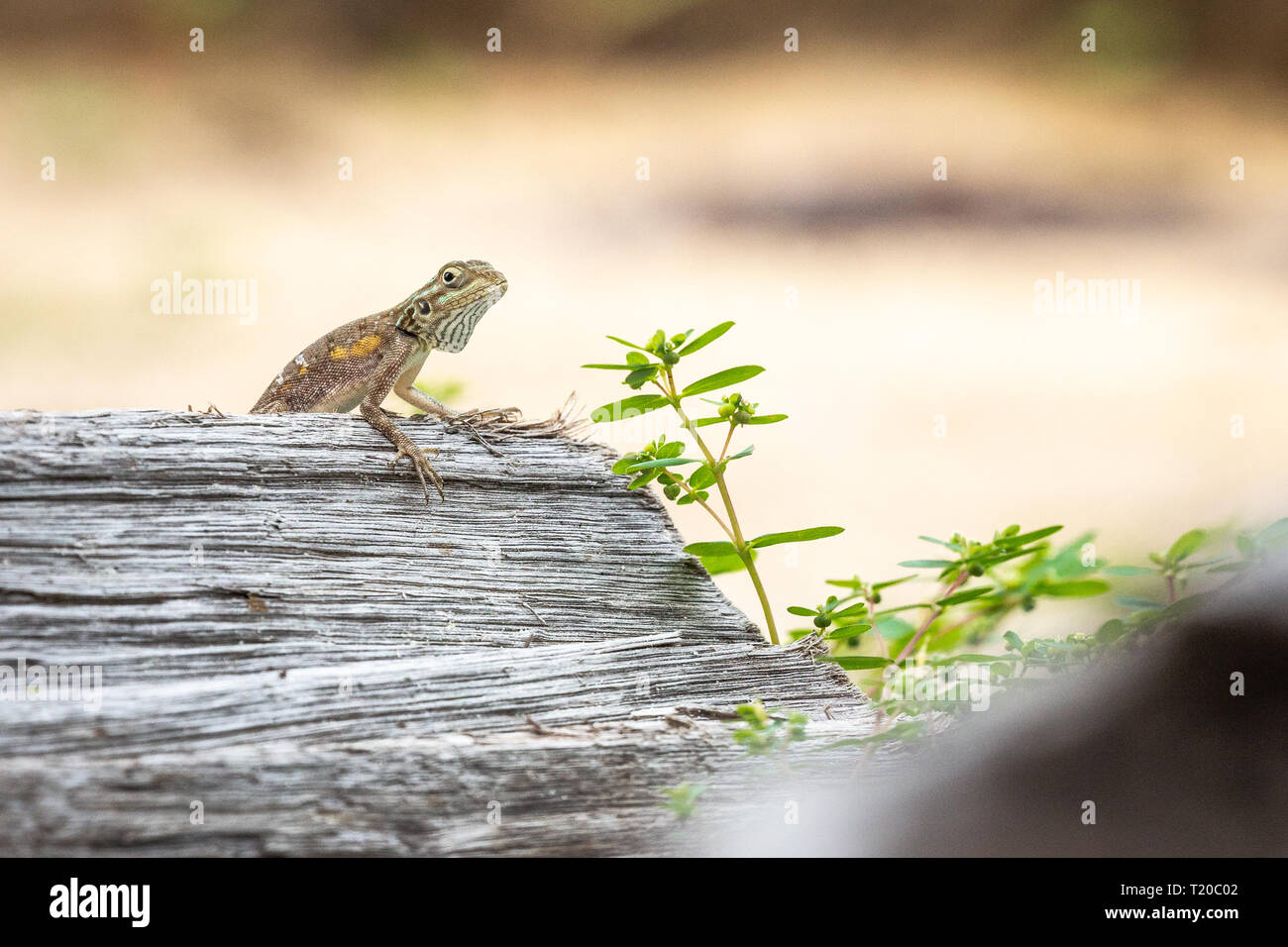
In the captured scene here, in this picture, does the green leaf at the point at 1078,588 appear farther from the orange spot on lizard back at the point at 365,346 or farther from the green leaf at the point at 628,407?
the orange spot on lizard back at the point at 365,346

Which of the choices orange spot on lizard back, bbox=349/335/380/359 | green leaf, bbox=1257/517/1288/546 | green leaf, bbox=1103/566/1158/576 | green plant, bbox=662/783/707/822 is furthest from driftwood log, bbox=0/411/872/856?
green leaf, bbox=1257/517/1288/546

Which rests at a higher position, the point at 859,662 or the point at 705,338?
the point at 705,338

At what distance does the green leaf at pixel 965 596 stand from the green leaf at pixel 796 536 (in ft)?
0.73

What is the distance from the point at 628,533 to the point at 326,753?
75 cm

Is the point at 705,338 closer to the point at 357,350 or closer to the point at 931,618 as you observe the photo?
the point at 931,618

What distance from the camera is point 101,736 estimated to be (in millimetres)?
1233

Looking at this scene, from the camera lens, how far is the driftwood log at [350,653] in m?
1.23

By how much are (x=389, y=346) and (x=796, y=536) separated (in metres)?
0.95

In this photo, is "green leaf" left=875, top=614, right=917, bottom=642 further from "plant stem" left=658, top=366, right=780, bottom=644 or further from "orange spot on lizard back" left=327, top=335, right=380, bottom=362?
"orange spot on lizard back" left=327, top=335, right=380, bottom=362

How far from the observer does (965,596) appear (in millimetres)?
1806

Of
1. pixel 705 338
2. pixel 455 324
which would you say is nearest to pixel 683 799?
pixel 705 338

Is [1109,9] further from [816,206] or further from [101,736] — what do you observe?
[101,736]

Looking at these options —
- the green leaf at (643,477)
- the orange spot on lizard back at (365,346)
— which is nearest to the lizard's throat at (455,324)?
the orange spot on lizard back at (365,346)
